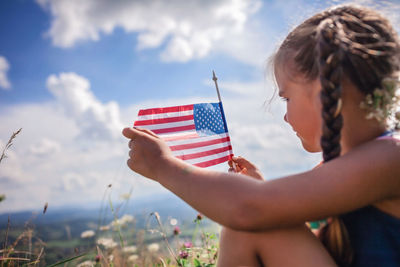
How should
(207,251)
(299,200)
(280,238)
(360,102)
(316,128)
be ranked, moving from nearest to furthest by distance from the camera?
(299,200) < (280,238) < (360,102) < (316,128) < (207,251)

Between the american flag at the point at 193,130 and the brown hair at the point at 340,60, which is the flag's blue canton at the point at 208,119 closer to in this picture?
the american flag at the point at 193,130

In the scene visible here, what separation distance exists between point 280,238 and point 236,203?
0.29 m

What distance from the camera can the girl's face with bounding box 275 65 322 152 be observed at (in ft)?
5.86

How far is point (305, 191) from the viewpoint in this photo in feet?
4.42

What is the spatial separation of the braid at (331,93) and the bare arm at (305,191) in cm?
8

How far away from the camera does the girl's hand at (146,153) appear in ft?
5.86

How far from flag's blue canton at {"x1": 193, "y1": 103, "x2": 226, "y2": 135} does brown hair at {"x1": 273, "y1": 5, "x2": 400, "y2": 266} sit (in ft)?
4.16

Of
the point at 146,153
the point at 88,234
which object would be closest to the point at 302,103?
the point at 146,153

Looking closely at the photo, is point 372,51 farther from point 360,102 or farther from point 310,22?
point 310,22

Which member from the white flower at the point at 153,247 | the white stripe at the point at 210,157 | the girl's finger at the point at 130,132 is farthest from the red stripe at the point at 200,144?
the white flower at the point at 153,247

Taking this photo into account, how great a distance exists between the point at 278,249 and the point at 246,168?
44.3 inches

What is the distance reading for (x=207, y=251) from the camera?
3258 mm

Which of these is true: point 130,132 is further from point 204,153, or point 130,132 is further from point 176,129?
point 204,153

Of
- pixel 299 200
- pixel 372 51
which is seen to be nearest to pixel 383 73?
pixel 372 51
